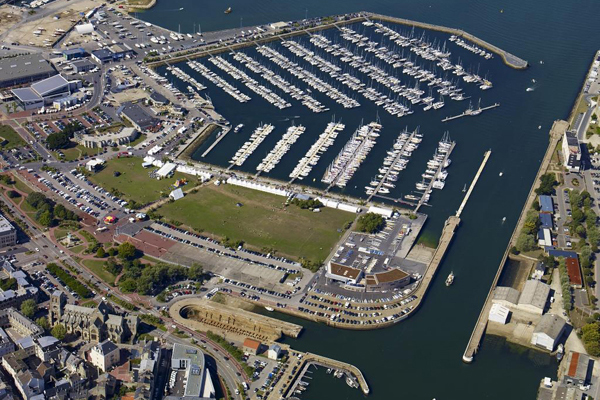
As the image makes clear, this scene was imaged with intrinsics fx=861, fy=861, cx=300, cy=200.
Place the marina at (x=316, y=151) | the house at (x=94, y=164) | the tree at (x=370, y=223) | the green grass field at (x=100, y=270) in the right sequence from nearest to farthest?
1. the green grass field at (x=100, y=270)
2. the tree at (x=370, y=223)
3. the house at (x=94, y=164)
4. the marina at (x=316, y=151)

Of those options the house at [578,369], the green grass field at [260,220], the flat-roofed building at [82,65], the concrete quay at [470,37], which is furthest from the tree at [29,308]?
the concrete quay at [470,37]

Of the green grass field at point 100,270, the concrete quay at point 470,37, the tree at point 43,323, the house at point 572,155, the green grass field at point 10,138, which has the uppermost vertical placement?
the concrete quay at point 470,37

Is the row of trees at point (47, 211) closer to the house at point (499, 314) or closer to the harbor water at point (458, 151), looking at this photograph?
the harbor water at point (458, 151)

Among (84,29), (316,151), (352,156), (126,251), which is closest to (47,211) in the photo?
(126,251)

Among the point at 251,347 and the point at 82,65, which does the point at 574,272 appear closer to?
the point at 251,347

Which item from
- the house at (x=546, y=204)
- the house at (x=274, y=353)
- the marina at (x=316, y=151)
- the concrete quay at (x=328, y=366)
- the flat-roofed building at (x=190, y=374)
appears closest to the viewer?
the flat-roofed building at (x=190, y=374)

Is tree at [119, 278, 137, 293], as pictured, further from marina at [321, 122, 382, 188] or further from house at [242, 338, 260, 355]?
marina at [321, 122, 382, 188]

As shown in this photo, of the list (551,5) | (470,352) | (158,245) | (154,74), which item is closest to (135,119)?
(154,74)

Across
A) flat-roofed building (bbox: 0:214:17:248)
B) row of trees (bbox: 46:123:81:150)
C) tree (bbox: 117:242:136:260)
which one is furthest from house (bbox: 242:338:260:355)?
row of trees (bbox: 46:123:81:150)
